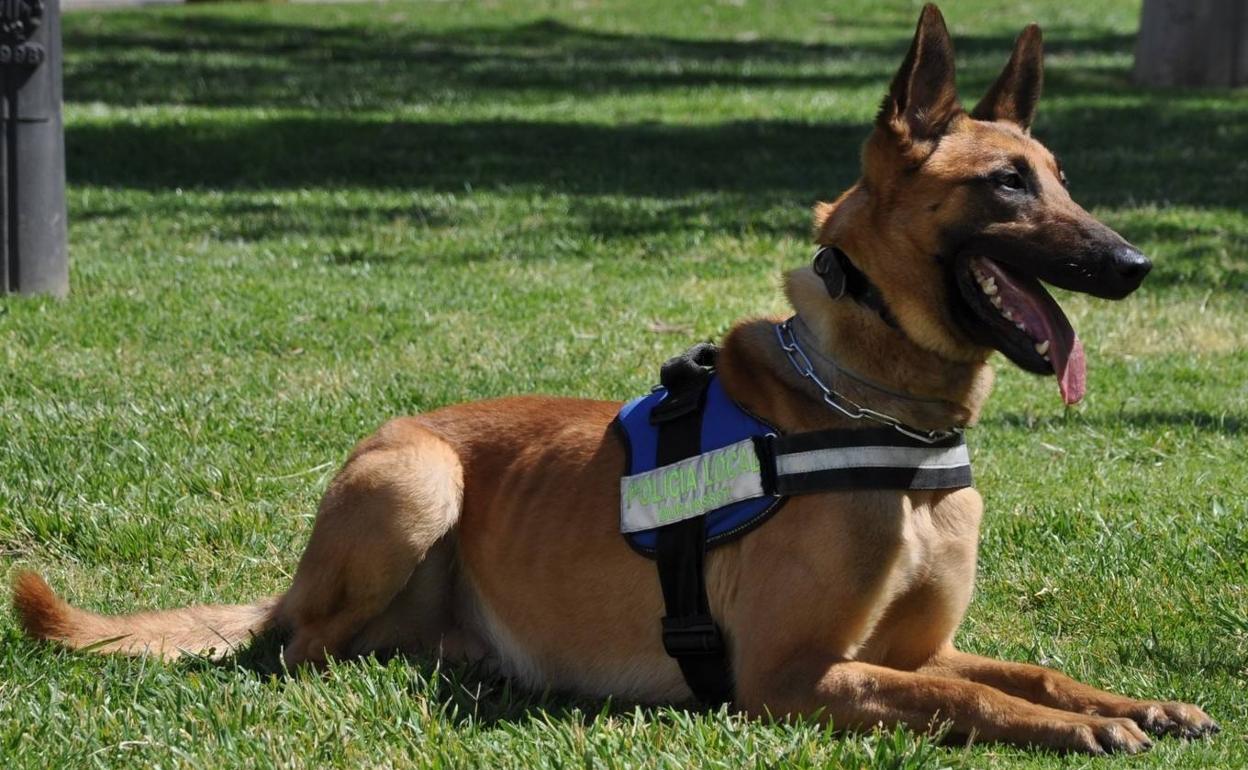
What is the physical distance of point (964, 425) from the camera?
4113mm

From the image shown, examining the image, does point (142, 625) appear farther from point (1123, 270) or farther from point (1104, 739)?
point (1123, 270)

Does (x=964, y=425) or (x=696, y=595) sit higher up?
(x=964, y=425)

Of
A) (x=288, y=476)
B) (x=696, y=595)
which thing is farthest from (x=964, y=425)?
(x=288, y=476)

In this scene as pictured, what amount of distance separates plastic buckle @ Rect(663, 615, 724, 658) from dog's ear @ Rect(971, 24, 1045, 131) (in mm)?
1586

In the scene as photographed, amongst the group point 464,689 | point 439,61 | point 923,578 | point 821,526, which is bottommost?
point 464,689

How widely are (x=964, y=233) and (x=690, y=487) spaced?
91 centimetres

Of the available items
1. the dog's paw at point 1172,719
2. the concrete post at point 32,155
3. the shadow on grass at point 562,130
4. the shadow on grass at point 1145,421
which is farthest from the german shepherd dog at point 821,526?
the shadow on grass at point 562,130

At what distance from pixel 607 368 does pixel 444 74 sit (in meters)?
10.1

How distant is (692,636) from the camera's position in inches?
161

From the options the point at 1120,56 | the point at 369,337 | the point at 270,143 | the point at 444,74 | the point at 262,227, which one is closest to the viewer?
the point at 369,337

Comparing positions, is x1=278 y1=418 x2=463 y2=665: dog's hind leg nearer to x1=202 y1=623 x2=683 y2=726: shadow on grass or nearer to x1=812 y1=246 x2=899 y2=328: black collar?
x1=202 y1=623 x2=683 y2=726: shadow on grass

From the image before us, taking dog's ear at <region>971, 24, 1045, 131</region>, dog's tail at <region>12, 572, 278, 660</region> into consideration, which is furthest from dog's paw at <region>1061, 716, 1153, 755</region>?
dog's tail at <region>12, 572, 278, 660</region>

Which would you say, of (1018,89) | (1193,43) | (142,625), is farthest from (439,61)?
(142,625)

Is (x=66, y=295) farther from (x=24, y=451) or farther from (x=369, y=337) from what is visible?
(x=24, y=451)
